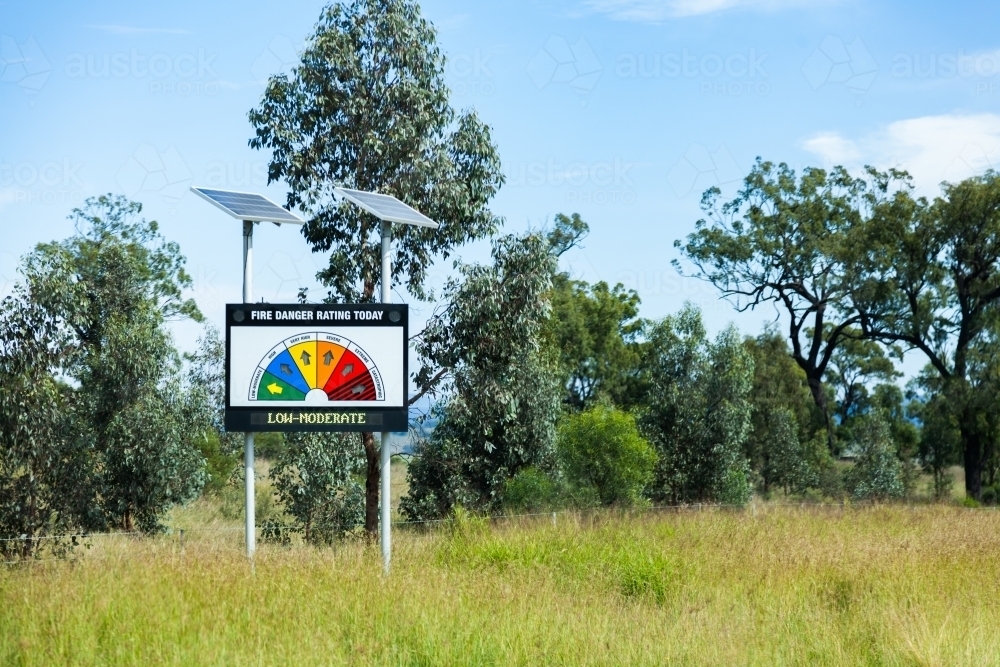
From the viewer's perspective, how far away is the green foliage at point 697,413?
91.9ft

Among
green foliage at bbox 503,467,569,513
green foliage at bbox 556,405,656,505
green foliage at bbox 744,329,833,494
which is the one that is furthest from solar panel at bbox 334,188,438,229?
green foliage at bbox 744,329,833,494

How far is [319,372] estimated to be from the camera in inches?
462

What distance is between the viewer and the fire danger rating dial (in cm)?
1171

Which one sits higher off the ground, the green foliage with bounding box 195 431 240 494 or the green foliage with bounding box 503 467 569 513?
the green foliage with bounding box 195 431 240 494

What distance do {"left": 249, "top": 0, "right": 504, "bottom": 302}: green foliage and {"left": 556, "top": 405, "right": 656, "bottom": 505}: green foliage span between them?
7217 millimetres

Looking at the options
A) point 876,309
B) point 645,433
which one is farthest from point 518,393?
point 876,309

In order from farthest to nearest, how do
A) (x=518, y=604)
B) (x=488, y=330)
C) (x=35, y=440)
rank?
(x=35, y=440), (x=488, y=330), (x=518, y=604)

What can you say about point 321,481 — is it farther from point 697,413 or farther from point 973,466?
point 973,466

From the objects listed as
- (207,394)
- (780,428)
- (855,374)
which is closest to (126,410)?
(207,394)

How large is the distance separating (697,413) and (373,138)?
14739 mm

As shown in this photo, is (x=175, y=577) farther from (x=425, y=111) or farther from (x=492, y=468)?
(x=492, y=468)

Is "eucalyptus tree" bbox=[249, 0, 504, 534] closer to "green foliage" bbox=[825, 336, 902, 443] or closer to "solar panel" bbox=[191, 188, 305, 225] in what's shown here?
"solar panel" bbox=[191, 188, 305, 225]

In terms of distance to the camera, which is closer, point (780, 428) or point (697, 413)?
point (697, 413)

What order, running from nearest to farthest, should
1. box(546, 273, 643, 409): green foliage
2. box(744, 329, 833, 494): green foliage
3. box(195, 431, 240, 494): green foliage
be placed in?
box(195, 431, 240, 494): green foliage → box(744, 329, 833, 494): green foliage → box(546, 273, 643, 409): green foliage
